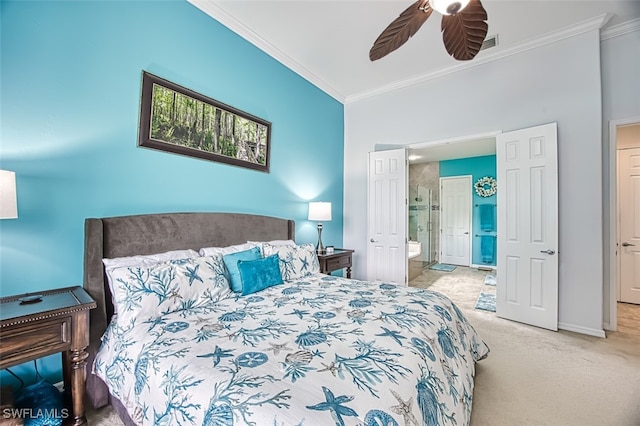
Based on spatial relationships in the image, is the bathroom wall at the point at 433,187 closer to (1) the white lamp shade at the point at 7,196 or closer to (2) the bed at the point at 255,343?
(2) the bed at the point at 255,343

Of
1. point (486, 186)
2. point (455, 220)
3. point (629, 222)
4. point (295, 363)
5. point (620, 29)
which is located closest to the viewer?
point (295, 363)

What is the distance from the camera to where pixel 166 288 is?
1729 mm

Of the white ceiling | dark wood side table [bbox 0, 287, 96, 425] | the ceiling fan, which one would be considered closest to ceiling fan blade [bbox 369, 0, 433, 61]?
the ceiling fan

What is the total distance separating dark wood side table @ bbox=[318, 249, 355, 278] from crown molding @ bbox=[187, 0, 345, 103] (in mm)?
2456

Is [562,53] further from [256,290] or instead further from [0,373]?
[0,373]

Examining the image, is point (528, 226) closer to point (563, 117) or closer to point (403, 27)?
point (563, 117)

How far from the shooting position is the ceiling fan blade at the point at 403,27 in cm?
167

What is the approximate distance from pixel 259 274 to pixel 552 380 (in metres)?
2.38

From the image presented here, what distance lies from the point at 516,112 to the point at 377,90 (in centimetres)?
192

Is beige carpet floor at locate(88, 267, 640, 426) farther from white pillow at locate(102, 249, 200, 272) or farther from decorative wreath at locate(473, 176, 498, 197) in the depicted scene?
decorative wreath at locate(473, 176, 498, 197)

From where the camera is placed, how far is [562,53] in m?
3.02

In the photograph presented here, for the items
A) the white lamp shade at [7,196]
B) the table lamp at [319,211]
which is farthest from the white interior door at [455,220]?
the white lamp shade at [7,196]

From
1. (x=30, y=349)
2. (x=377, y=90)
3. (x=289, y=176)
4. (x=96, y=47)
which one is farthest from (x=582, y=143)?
(x=30, y=349)

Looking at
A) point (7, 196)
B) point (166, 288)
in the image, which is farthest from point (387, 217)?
point (7, 196)
